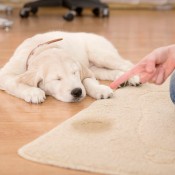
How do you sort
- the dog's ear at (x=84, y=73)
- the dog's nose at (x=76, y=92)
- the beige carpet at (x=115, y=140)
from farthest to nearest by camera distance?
the dog's ear at (x=84, y=73) < the dog's nose at (x=76, y=92) < the beige carpet at (x=115, y=140)

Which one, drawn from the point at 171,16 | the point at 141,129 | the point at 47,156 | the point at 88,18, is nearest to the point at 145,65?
the point at 141,129

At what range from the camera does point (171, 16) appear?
465 centimetres

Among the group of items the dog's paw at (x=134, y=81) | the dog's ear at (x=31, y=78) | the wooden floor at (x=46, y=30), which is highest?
the dog's ear at (x=31, y=78)

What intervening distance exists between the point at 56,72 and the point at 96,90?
0.20 meters

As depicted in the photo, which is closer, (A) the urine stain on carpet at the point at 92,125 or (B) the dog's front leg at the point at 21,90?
(A) the urine stain on carpet at the point at 92,125

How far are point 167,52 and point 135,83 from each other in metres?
0.65

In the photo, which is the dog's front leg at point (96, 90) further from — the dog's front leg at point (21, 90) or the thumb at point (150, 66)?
the thumb at point (150, 66)

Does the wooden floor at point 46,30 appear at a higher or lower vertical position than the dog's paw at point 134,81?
lower

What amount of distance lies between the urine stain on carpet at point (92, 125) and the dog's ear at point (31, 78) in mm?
387

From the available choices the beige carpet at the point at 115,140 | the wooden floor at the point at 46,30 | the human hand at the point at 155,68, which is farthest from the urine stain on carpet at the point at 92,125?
the human hand at the point at 155,68

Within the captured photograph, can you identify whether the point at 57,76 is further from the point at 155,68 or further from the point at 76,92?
the point at 155,68

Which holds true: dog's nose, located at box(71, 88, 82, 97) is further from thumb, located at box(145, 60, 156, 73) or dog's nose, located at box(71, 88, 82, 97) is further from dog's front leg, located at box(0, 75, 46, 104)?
thumb, located at box(145, 60, 156, 73)

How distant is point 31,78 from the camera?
1991 mm

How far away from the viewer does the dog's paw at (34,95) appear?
6.36 feet
